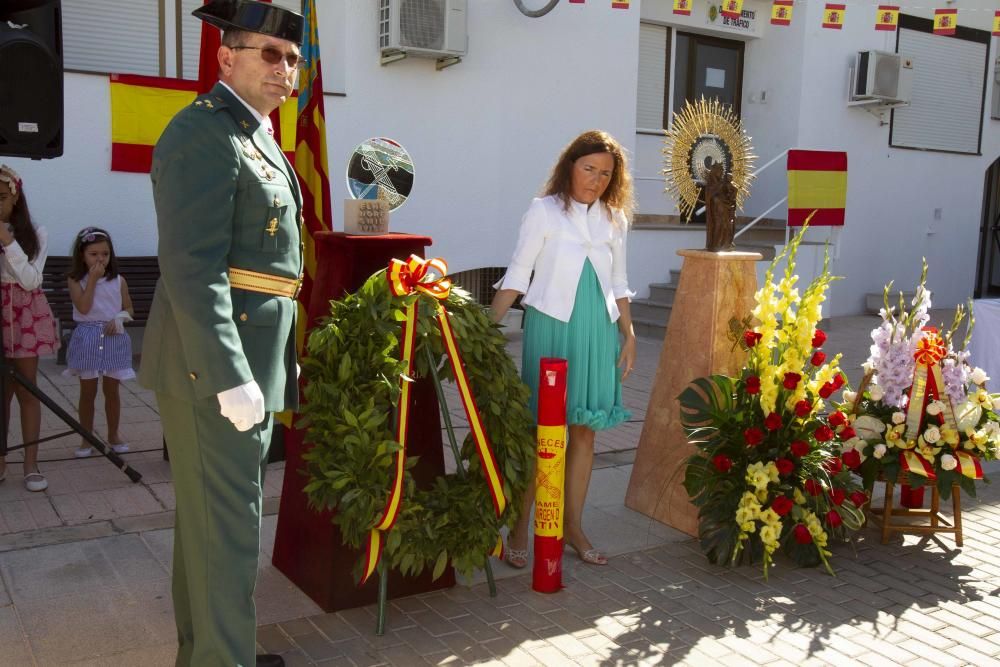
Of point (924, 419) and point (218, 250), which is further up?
point (218, 250)

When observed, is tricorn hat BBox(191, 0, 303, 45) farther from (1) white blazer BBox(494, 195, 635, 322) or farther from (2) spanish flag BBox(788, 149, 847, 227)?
(2) spanish flag BBox(788, 149, 847, 227)

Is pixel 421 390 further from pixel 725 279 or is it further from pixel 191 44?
pixel 191 44

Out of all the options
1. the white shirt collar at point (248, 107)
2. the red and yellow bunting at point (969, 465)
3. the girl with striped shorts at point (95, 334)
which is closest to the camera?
the white shirt collar at point (248, 107)

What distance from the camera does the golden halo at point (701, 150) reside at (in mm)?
4492

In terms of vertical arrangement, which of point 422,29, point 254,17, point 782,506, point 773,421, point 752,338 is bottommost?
point 782,506

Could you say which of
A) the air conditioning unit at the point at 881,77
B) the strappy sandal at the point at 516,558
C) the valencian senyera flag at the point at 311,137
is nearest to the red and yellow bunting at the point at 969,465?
the strappy sandal at the point at 516,558

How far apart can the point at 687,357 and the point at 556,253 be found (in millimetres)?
1036

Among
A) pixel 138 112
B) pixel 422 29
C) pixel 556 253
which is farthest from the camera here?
pixel 422 29

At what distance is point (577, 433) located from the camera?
4129 mm

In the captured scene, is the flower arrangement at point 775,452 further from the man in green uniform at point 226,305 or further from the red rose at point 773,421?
the man in green uniform at point 226,305

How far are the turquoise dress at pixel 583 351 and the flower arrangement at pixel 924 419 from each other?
1268 mm

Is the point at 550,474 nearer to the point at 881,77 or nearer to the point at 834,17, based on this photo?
the point at 834,17

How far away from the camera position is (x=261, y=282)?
2.67 metres

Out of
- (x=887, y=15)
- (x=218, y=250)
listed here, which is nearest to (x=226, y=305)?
(x=218, y=250)
